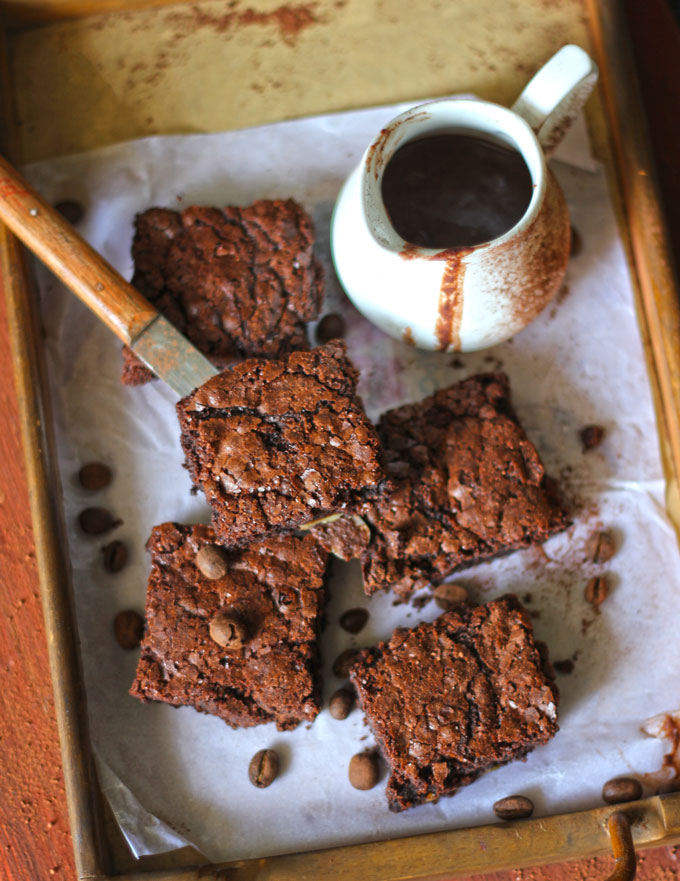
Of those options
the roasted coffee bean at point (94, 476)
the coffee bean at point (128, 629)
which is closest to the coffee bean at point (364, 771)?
the coffee bean at point (128, 629)

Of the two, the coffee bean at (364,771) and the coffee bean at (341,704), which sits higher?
the coffee bean at (341,704)

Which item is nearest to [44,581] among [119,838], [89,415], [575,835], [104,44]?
[89,415]

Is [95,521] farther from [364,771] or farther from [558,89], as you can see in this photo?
[558,89]

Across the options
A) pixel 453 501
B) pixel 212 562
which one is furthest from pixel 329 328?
pixel 212 562

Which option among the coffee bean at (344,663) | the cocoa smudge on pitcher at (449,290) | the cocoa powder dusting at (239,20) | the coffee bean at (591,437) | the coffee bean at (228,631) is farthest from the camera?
the cocoa powder dusting at (239,20)

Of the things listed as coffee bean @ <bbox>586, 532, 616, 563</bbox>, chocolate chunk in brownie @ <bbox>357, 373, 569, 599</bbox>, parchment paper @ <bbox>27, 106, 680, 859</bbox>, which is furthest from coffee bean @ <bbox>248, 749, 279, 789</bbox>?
coffee bean @ <bbox>586, 532, 616, 563</bbox>

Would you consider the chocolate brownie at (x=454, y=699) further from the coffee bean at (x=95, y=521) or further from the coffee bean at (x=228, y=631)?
the coffee bean at (x=95, y=521)
